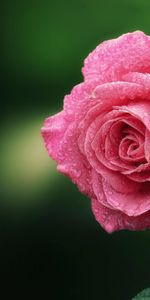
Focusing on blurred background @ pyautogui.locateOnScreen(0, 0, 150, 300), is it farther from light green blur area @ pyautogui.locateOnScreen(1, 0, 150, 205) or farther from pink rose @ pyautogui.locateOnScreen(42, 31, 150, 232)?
pink rose @ pyautogui.locateOnScreen(42, 31, 150, 232)

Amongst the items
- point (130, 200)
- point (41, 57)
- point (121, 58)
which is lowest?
point (130, 200)

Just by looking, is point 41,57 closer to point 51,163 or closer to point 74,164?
point 51,163

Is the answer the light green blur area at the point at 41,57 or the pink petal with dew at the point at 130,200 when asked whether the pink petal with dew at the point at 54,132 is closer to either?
the pink petal with dew at the point at 130,200

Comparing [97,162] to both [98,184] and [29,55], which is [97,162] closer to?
[98,184]

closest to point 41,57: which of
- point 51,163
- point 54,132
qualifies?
point 51,163

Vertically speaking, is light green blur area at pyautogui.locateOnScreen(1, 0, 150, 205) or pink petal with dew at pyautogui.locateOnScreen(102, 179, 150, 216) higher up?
light green blur area at pyautogui.locateOnScreen(1, 0, 150, 205)

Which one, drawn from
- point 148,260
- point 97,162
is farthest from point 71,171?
point 148,260

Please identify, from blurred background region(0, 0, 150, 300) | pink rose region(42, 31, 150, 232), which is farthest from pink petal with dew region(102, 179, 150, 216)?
blurred background region(0, 0, 150, 300)
